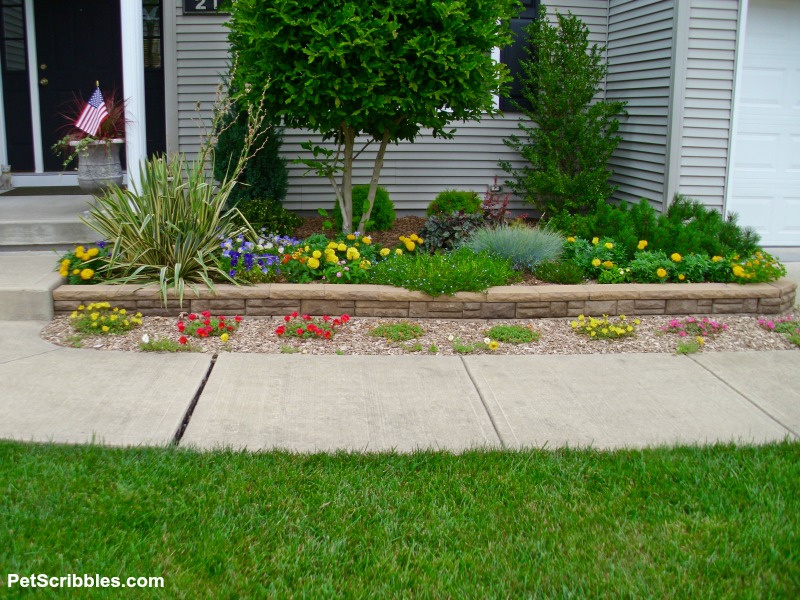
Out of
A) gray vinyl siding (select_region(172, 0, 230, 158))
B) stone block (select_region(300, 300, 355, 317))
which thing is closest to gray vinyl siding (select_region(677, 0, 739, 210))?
stone block (select_region(300, 300, 355, 317))

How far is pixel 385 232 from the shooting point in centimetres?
842

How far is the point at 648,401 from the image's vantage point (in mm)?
4688

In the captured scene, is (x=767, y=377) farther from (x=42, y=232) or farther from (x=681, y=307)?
(x=42, y=232)

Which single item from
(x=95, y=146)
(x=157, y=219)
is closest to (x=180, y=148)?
(x=95, y=146)

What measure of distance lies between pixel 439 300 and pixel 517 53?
4962 millimetres

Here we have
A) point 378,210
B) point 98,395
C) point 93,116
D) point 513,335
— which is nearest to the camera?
point 98,395

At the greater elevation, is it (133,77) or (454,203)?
(133,77)

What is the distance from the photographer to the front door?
392 inches

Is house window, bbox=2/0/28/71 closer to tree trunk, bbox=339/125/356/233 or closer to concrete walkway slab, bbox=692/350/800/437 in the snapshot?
tree trunk, bbox=339/125/356/233

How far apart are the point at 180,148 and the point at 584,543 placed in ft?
23.9

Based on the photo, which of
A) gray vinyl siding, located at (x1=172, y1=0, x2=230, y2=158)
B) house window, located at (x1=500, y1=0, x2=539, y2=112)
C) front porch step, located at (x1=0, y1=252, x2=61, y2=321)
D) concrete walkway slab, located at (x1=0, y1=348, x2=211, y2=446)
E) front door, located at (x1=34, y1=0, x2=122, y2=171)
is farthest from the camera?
front door, located at (x1=34, y1=0, x2=122, y2=171)

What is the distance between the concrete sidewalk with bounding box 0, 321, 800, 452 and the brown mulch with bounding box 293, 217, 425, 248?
105 inches

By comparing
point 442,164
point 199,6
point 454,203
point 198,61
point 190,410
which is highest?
point 199,6

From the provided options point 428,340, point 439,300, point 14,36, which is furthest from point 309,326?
point 14,36
